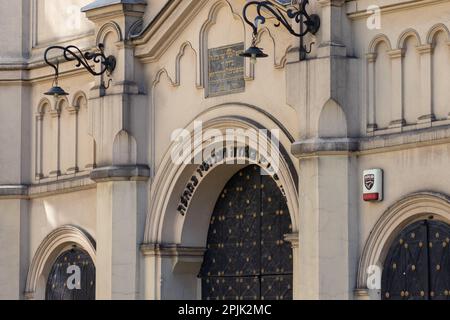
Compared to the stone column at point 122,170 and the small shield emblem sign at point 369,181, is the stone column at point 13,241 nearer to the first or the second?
the stone column at point 122,170

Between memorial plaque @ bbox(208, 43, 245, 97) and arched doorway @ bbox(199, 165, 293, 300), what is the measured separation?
3.95 feet

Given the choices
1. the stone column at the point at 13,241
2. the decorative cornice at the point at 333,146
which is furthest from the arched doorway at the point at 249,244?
the stone column at the point at 13,241

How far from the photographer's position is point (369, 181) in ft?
74.1

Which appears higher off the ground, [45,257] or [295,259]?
[45,257]

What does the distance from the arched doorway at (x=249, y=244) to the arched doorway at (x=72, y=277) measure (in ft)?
7.92

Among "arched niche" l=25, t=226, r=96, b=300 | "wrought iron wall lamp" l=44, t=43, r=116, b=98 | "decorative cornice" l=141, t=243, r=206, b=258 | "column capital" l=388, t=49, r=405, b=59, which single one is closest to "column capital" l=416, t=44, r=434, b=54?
"column capital" l=388, t=49, r=405, b=59

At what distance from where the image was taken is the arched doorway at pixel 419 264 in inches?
857

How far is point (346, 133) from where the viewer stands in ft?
74.9

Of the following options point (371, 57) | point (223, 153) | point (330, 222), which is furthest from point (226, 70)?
point (330, 222)

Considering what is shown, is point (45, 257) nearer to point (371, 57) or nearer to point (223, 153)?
point (223, 153)

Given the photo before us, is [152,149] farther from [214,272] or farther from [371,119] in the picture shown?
[371,119]

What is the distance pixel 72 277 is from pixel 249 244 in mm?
4181

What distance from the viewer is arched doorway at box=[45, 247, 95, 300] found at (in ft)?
92.1

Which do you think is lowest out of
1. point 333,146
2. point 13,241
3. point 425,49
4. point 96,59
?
point 13,241
